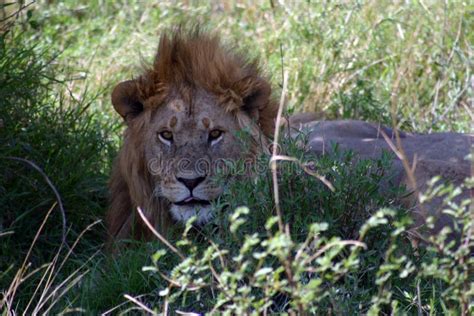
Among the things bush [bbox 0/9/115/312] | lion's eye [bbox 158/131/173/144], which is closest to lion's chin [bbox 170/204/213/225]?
lion's eye [bbox 158/131/173/144]

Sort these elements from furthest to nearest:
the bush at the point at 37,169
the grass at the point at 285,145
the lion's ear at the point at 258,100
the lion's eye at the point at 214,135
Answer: the bush at the point at 37,169, the lion's ear at the point at 258,100, the lion's eye at the point at 214,135, the grass at the point at 285,145

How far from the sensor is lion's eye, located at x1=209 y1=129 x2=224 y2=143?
3.97 m

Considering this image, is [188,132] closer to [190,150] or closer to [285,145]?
[190,150]

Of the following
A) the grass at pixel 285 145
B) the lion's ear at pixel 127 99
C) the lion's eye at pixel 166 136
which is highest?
the lion's ear at pixel 127 99

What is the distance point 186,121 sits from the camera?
13.1ft

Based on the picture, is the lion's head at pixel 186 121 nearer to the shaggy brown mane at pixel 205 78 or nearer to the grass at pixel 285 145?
the shaggy brown mane at pixel 205 78

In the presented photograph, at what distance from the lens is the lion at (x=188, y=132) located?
12.8ft

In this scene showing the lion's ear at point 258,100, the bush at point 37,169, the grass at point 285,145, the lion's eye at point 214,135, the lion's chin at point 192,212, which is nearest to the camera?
the grass at point 285,145

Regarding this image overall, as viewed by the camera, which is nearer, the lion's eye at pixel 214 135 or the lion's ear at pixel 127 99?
the lion's eye at pixel 214 135

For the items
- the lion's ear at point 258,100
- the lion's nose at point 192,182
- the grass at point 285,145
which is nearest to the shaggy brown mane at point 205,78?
the lion's ear at point 258,100

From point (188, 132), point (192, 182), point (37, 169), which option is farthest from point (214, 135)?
point (37, 169)

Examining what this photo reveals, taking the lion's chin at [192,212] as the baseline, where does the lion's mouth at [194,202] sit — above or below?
above

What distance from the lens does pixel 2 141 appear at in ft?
14.7

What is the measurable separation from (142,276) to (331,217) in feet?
2.52
